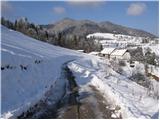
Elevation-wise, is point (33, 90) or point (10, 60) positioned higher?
point (10, 60)

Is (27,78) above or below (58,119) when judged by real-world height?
above

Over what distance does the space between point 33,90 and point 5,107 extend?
362cm

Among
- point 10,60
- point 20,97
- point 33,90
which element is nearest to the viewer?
point 20,97

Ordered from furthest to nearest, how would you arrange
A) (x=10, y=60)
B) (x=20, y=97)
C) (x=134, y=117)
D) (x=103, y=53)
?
(x=103, y=53), (x=10, y=60), (x=20, y=97), (x=134, y=117)

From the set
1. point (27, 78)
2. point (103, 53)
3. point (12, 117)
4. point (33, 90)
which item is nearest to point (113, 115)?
point (12, 117)

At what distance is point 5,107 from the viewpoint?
1159cm

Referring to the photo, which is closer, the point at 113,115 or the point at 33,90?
the point at 113,115

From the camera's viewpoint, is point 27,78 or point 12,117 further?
point 27,78

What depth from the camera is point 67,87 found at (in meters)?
18.8

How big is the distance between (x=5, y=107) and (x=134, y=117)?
492 cm

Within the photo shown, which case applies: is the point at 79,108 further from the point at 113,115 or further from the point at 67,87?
the point at 67,87

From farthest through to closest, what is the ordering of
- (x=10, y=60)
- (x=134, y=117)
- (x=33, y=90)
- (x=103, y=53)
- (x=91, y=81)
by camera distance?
1. (x=103, y=53)
2. (x=91, y=81)
3. (x=10, y=60)
4. (x=33, y=90)
5. (x=134, y=117)

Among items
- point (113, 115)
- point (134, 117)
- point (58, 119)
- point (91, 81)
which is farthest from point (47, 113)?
point (91, 81)

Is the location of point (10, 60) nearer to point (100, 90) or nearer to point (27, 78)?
point (27, 78)
